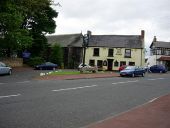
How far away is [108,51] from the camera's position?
3041 inches

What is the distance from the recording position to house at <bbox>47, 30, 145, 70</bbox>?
7575 cm

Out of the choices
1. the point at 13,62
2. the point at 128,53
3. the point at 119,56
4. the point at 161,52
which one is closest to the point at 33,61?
the point at 13,62

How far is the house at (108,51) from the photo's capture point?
7575cm

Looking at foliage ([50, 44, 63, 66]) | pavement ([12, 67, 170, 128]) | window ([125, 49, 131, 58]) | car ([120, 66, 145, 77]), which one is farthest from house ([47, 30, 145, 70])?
pavement ([12, 67, 170, 128])

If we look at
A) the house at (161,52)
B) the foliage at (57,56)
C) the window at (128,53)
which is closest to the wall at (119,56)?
the window at (128,53)

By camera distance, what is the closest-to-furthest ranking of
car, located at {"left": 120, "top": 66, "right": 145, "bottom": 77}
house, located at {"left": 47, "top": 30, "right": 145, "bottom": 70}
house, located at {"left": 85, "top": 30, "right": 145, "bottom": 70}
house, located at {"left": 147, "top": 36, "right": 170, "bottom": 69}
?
car, located at {"left": 120, "top": 66, "right": 145, "bottom": 77} → house, located at {"left": 85, "top": 30, "right": 145, "bottom": 70} → house, located at {"left": 47, "top": 30, "right": 145, "bottom": 70} → house, located at {"left": 147, "top": 36, "right": 170, "bottom": 69}

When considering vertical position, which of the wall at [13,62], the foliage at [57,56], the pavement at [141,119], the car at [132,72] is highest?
the foliage at [57,56]

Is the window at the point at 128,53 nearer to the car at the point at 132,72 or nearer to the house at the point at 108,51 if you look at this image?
the house at the point at 108,51

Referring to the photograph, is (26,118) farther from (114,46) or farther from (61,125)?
(114,46)

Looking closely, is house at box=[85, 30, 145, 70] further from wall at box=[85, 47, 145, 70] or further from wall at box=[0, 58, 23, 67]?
wall at box=[0, 58, 23, 67]

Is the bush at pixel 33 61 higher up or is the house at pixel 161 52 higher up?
the house at pixel 161 52

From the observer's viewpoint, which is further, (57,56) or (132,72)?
(57,56)

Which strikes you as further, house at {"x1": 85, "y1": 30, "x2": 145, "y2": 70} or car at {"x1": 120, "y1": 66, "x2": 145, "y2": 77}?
house at {"x1": 85, "y1": 30, "x2": 145, "y2": 70}

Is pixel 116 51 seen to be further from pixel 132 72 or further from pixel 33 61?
pixel 132 72
